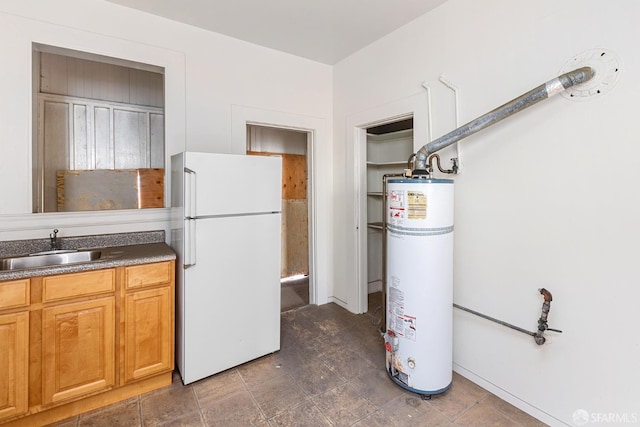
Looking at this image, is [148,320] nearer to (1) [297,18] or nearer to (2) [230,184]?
(2) [230,184]

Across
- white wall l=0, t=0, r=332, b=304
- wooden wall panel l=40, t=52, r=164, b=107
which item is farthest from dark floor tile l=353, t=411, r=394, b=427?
wooden wall panel l=40, t=52, r=164, b=107

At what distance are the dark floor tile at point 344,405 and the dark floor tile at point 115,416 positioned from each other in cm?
110

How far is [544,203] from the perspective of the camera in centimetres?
175

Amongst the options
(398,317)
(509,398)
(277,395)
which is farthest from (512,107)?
(277,395)

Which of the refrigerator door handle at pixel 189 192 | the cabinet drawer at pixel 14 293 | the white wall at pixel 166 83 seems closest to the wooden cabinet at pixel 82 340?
the cabinet drawer at pixel 14 293

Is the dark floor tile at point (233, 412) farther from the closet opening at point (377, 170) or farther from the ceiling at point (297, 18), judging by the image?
the ceiling at point (297, 18)

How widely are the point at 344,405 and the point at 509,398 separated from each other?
1.05m

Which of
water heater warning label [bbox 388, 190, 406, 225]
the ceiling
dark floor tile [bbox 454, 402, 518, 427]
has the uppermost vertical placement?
the ceiling

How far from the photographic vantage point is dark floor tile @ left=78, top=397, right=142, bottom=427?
1761 millimetres

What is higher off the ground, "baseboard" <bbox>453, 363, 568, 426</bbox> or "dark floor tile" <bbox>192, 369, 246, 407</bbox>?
"baseboard" <bbox>453, 363, 568, 426</bbox>

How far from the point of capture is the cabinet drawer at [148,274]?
1.93 metres

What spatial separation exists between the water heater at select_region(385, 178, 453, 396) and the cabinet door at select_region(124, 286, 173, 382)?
156 cm

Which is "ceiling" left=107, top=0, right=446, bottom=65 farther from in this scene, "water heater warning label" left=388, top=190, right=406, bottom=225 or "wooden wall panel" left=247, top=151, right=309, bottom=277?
"wooden wall panel" left=247, top=151, right=309, bottom=277

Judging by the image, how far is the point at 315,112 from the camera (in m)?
3.39
